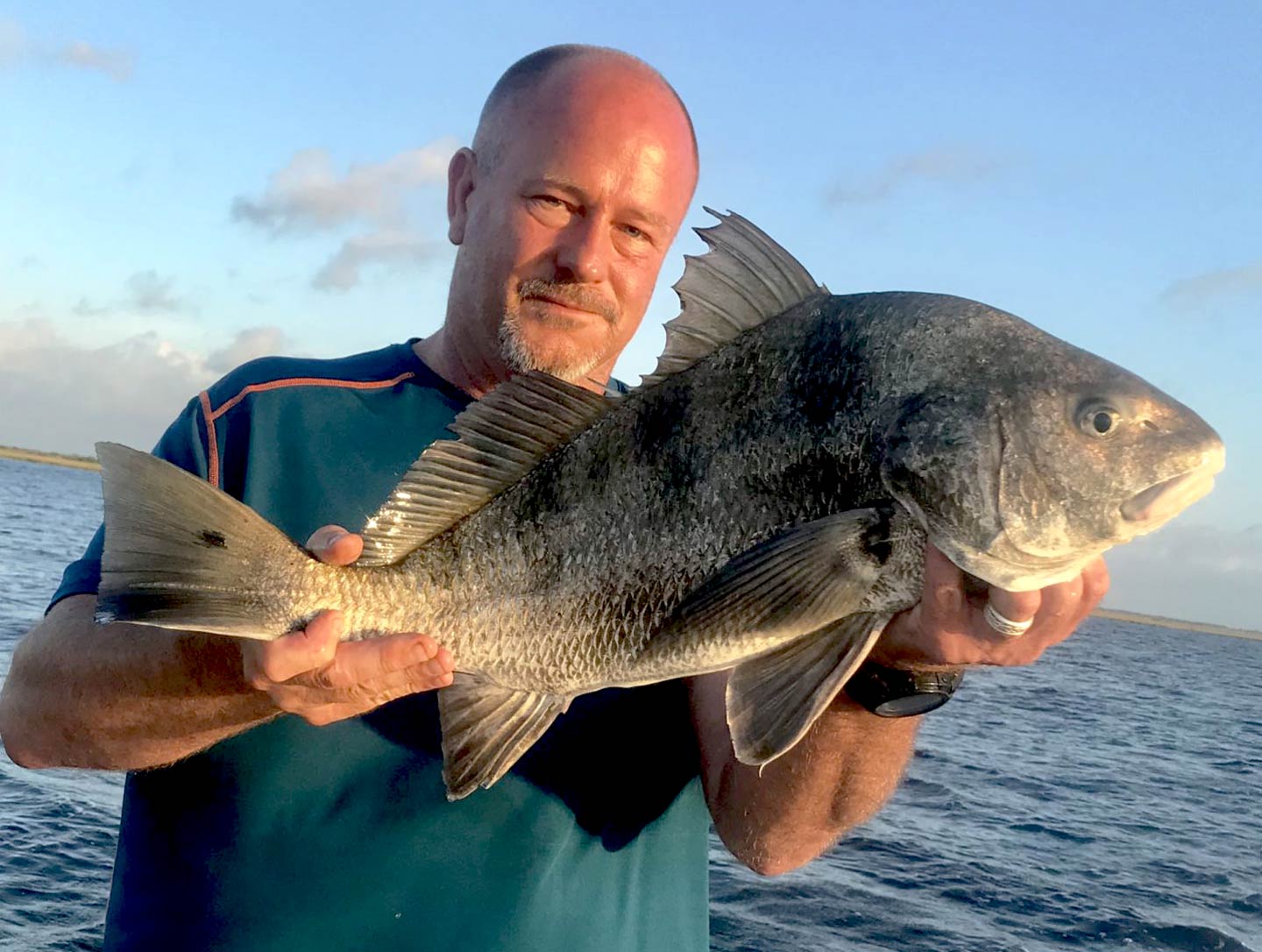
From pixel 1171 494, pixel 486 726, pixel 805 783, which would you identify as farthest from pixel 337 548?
pixel 1171 494

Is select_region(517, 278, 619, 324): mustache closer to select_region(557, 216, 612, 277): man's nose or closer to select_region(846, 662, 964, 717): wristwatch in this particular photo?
select_region(557, 216, 612, 277): man's nose

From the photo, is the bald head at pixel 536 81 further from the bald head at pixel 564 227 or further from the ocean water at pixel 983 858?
the ocean water at pixel 983 858

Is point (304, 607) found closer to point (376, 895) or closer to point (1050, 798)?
point (376, 895)

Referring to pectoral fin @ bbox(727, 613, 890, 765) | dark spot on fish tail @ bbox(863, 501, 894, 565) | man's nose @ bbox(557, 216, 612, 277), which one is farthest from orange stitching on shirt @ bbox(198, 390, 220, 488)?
dark spot on fish tail @ bbox(863, 501, 894, 565)

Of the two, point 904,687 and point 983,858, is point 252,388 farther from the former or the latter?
point 983,858

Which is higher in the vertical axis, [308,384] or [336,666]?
[308,384]

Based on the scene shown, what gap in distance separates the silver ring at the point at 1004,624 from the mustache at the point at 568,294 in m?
1.91

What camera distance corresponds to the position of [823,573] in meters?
2.40

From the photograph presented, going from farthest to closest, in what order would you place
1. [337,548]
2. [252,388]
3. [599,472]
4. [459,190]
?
[459,190] → [252,388] → [599,472] → [337,548]

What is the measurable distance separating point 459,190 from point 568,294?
2.73 feet

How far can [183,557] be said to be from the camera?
2457 millimetres

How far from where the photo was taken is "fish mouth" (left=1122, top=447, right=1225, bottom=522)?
7.68 feet

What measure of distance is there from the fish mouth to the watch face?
0.72 meters

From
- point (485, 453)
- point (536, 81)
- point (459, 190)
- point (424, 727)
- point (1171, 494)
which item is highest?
point (536, 81)
